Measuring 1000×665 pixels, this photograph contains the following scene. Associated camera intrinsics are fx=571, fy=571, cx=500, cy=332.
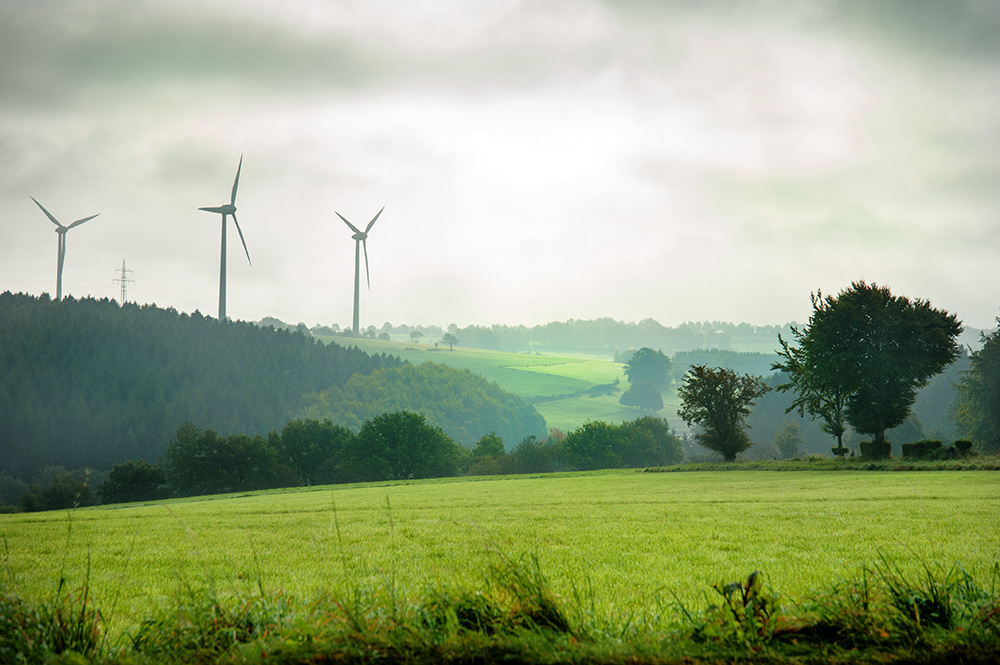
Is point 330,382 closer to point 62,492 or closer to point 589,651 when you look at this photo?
point 62,492

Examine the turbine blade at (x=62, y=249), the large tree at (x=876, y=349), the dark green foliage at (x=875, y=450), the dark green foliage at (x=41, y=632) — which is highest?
the turbine blade at (x=62, y=249)

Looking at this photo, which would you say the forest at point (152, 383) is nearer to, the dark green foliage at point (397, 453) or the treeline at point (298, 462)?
the treeline at point (298, 462)

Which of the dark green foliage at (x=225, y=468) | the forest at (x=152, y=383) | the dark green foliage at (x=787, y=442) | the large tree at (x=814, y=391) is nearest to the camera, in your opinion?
the large tree at (x=814, y=391)

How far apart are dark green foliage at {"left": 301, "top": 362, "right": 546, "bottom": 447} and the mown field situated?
152 meters

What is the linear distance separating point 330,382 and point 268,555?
179491 mm

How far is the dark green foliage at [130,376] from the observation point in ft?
451

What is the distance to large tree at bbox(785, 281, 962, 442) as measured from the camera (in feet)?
148

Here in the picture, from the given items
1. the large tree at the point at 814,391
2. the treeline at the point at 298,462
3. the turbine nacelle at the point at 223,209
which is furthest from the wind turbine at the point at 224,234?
the large tree at the point at 814,391

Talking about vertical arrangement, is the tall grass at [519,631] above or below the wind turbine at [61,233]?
below

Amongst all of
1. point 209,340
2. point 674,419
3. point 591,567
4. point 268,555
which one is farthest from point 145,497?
point 674,419

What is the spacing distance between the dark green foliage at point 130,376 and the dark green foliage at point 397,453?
7682 cm

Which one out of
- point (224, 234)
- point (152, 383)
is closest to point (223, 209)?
point (224, 234)

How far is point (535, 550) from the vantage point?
573 centimetres

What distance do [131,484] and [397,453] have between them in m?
38.4
